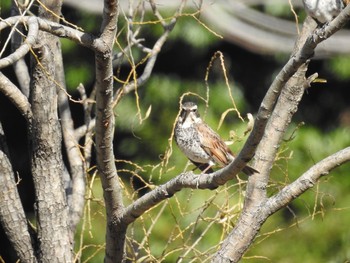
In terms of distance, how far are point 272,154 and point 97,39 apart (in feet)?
3.53

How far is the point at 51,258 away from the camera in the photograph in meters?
3.96

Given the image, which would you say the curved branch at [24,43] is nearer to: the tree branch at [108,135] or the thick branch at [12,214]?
the tree branch at [108,135]

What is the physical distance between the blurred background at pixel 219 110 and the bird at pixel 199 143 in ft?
2.47

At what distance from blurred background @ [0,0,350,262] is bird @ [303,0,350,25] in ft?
5.76

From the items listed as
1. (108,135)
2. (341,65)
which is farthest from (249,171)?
(341,65)

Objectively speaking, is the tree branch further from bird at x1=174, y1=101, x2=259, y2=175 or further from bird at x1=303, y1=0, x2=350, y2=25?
bird at x1=303, y1=0, x2=350, y2=25

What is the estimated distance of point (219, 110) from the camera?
730 centimetres

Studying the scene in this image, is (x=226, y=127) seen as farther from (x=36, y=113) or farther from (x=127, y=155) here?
(x=36, y=113)

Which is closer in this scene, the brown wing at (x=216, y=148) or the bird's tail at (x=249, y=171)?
the bird's tail at (x=249, y=171)

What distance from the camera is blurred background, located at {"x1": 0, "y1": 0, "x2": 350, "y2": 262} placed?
21.3 feet

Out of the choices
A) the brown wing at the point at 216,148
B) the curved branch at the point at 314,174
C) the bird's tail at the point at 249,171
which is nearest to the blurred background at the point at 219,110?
the brown wing at the point at 216,148

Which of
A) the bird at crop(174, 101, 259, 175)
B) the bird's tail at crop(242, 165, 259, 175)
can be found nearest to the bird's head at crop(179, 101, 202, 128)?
the bird at crop(174, 101, 259, 175)

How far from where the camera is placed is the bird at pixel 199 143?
16.9 feet

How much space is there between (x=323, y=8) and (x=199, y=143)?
1.08 metres
